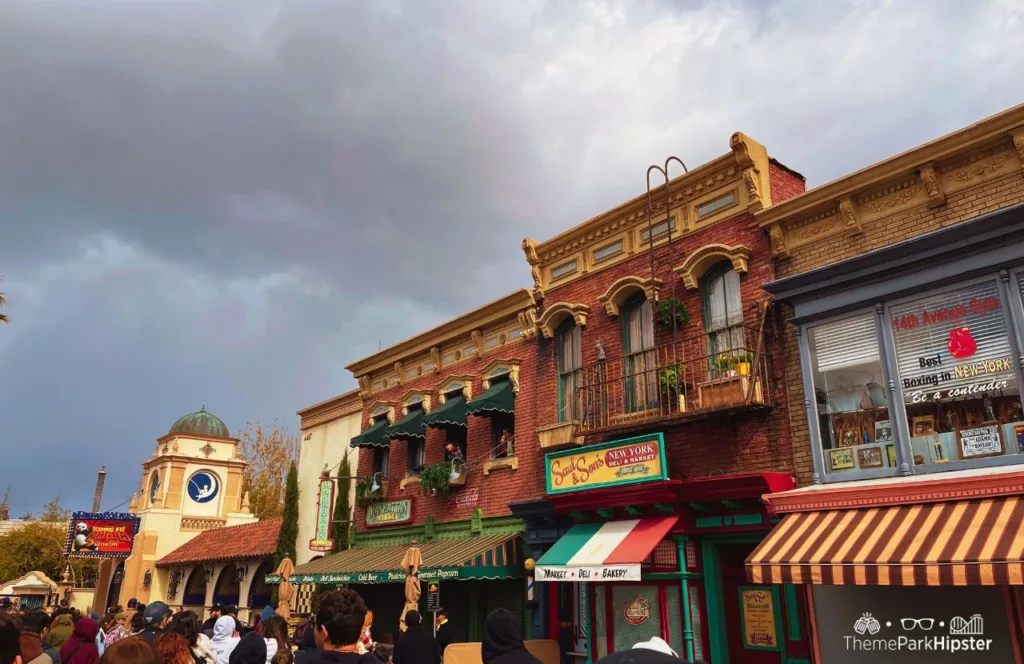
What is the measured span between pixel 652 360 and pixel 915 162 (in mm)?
5254

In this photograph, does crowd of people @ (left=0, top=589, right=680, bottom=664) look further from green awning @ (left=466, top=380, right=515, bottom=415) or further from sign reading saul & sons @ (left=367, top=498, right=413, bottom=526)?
sign reading saul & sons @ (left=367, top=498, right=413, bottom=526)

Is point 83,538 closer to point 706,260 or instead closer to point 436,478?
point 436,478

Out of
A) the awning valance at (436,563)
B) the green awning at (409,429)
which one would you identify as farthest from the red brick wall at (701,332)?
the green awning at (409,429)

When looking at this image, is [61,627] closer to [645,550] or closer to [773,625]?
[645,550]

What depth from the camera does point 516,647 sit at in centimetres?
538

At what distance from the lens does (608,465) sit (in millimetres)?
12867

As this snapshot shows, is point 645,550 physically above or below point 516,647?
above

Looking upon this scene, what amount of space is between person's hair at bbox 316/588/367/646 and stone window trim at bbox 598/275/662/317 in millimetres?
9909

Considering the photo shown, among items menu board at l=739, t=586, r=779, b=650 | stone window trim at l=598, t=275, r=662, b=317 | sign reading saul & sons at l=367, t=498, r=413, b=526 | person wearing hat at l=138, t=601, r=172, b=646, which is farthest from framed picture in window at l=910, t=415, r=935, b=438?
sign reading saul & sons at l=367, t=498, r=413, b=526

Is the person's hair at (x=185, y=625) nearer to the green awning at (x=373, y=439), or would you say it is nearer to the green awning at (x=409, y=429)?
the green awning at (x=409, y=429)

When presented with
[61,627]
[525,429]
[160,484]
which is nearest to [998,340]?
[525,429]

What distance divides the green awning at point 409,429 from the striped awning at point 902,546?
10590mm

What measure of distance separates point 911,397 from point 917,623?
285 cm

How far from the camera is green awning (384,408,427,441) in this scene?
61.4ft
